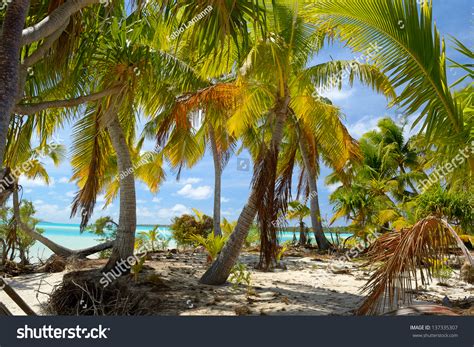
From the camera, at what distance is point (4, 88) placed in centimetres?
348

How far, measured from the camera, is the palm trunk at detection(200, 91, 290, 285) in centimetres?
760

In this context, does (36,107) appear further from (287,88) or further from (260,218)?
(287,88)

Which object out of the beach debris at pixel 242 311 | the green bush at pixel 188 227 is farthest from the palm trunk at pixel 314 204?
the beach debris at pixel 242 311

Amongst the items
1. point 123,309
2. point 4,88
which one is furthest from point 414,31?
point 123,309

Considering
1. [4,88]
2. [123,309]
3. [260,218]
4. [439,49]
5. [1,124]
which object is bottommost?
[123,309]

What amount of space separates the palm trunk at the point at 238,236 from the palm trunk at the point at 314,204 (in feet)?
24.4

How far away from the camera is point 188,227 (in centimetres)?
1650

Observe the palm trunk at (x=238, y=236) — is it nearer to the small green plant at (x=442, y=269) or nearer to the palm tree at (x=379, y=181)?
the small green plant at (x=442, y=269)

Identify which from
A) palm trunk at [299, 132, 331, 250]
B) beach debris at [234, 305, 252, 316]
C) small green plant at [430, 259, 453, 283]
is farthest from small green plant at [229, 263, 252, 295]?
palm trunk at [299, 132, 331, 250]

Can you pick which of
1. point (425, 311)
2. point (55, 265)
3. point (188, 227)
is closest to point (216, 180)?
point (188, 227)

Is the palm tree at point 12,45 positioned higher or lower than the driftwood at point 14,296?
higher

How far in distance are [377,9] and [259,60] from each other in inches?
107

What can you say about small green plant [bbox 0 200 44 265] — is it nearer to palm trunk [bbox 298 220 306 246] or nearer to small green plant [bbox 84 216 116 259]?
small green plant [bbox 84 216 116 259]

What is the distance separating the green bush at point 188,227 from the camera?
16148 mm
